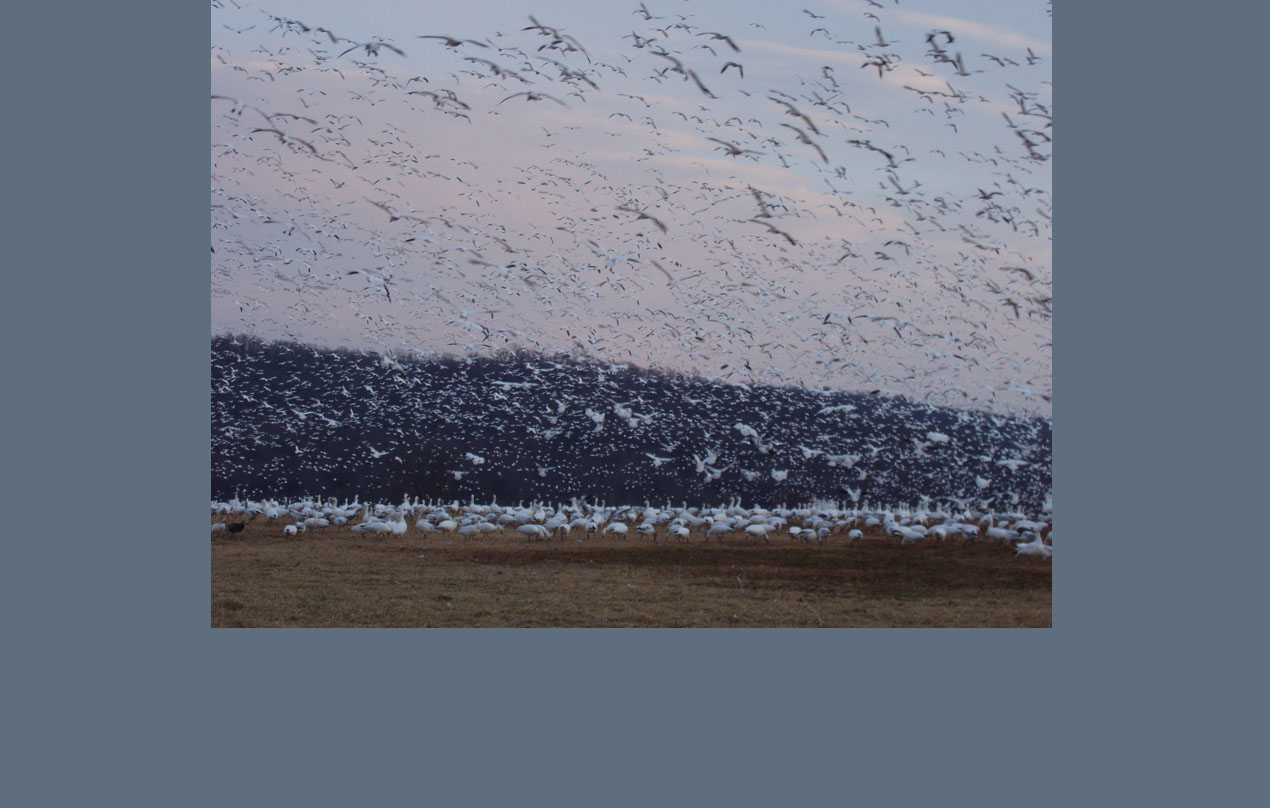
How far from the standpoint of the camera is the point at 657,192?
320 inches

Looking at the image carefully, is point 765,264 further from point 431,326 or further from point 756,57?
point 431,326

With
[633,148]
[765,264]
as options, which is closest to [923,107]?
[765,264]

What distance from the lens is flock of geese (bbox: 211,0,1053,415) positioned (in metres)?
7.80

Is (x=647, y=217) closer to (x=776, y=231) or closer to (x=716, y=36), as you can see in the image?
(x=776, y=231)

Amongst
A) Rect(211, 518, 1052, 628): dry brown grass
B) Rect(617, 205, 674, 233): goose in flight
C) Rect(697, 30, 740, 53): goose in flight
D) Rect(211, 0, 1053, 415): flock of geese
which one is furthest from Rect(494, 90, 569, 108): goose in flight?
Rect(211, 518, 1052, 628): dry brown grass

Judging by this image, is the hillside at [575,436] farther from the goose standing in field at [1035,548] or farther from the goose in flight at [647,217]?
the goose in flight at [647,217]

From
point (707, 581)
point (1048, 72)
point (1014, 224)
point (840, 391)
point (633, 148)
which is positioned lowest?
point (707, 581)

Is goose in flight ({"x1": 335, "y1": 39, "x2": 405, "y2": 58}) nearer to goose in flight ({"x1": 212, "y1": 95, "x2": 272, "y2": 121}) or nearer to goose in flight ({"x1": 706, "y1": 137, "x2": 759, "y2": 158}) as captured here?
goose in flight ({"x1": 212, "y1": 95, "x2": 272, "y2": 121})

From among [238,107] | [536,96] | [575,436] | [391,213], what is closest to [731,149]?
[536,96]

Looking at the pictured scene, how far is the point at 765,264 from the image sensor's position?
818 cm

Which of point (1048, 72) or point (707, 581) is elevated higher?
point (1048, 72)

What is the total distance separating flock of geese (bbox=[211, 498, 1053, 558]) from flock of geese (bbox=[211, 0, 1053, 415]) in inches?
40.2

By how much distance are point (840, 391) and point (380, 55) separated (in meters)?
4.28

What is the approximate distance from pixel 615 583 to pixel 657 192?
2.98m
